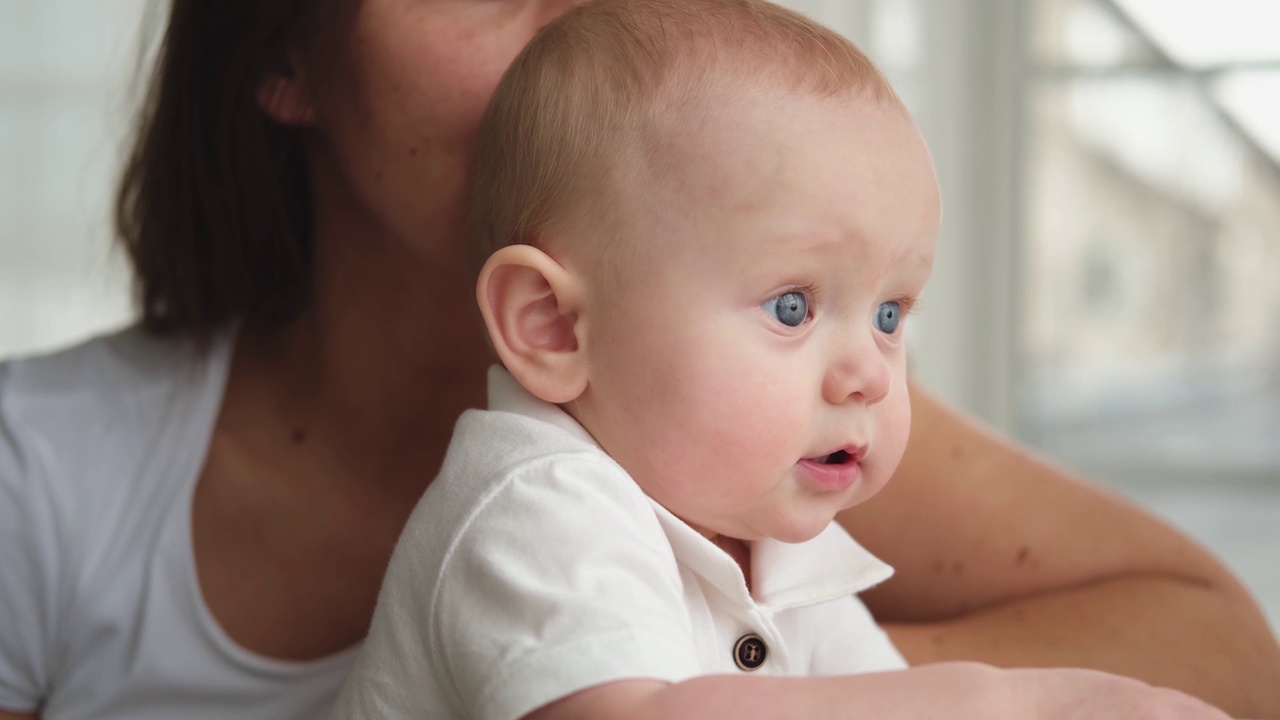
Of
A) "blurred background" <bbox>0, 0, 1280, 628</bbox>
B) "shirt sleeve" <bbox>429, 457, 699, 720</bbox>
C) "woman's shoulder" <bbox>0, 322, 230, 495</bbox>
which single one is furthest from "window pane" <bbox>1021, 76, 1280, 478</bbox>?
"shirt sleeve" <bbox>429, 457, 699, 720</bbox>

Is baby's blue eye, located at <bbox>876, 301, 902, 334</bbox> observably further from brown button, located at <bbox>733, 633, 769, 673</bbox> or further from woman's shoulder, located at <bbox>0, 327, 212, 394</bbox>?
woman's shoulder, located at <bbox>0, 327, 212, 394</bbox>

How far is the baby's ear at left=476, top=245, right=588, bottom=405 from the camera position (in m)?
0.73

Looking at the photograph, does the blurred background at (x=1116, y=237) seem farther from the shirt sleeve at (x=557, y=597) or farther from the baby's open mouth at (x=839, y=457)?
the shirt sleeve at (x=557, y=597)

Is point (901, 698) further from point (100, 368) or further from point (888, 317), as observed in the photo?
point (100, 368)

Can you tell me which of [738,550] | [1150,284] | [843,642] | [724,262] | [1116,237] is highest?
[724,262]

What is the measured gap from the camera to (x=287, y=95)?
1117 mm

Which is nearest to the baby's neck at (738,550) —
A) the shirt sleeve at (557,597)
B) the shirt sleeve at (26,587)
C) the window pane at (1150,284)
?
the shirt sleeve at (557,597)

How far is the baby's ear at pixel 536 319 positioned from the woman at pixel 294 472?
0.81 feet


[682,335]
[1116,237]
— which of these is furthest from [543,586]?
[1116,237]

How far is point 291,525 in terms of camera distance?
3.86 ft

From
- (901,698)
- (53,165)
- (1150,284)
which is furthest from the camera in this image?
(1150,284)

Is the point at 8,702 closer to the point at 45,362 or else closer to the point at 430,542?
the point at 45,362

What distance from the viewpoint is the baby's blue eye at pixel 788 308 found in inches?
27.7

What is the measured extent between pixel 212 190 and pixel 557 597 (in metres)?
0.79
